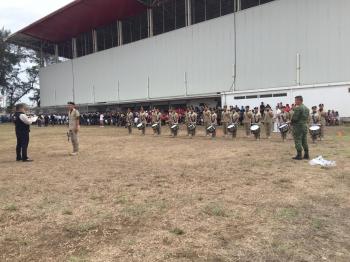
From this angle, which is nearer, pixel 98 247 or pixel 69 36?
pixel 98 247

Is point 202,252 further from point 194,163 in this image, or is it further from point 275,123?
point 275,123

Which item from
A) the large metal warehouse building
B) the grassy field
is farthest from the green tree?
the grassy field

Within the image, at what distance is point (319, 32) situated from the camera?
27844 mm

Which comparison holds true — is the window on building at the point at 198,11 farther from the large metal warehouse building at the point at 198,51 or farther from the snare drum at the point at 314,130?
the snare drum at the point at 314,130

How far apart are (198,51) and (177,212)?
104ft

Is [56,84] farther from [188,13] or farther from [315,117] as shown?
[315,117]

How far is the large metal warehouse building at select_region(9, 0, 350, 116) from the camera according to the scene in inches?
1081

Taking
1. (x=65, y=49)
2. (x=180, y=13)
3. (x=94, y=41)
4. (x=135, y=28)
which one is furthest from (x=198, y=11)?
(x=65, y=49)

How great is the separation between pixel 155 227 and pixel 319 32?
25.6 meters

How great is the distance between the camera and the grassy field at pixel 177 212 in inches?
193

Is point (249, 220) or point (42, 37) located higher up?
point (42, 37)

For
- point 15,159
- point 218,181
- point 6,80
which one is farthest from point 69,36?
point 218,181

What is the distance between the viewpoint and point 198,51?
121 ft

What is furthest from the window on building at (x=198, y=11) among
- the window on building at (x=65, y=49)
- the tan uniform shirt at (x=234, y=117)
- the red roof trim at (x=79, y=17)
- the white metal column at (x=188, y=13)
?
the window on building at (x=65, y=49)
